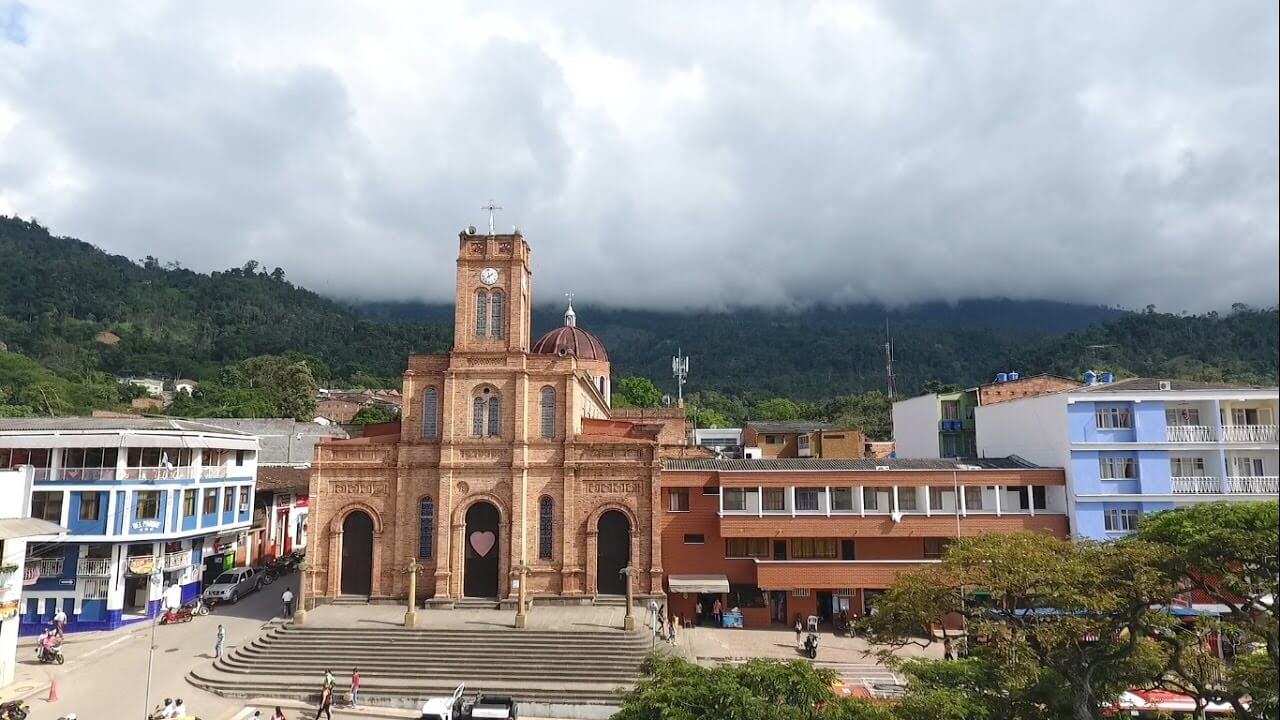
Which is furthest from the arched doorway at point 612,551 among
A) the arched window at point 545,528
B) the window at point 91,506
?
the window at point 91,506

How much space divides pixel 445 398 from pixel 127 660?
15252mm

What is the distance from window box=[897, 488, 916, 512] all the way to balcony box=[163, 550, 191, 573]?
33344 millimetres

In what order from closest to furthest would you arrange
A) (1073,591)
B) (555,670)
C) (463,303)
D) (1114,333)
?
1. (1073,591)
2. (555,670)
3. (463,303)
4. (1114,333)

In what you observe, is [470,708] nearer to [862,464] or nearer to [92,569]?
[862,464]

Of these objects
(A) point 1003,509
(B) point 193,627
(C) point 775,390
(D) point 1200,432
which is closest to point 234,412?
(B) point 193,627

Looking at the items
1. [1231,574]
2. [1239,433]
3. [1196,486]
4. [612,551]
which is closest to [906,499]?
Result: [1196,486]

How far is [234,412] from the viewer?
268 ft

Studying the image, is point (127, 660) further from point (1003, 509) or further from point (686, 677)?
point (1003, 509)

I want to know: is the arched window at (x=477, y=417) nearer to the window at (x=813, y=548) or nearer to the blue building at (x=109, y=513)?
the blue building at (x=109, y=513)

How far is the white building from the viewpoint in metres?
24.7

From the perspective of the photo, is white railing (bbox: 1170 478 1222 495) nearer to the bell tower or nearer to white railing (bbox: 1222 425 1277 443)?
white railing (bbox: 1222 425 1277 443)

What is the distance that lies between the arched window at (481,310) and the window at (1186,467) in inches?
1170

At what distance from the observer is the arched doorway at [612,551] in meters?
32.6

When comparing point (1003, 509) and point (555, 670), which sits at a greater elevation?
point (1003, 509)
